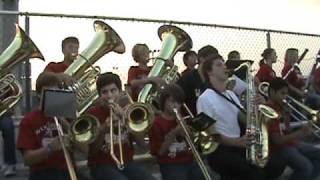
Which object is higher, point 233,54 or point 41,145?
point 233,54

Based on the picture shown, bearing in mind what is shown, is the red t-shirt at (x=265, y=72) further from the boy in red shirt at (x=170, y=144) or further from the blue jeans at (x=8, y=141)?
the blue jeans at (x=8, y=141)

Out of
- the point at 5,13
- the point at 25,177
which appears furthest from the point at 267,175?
the point at 5,13

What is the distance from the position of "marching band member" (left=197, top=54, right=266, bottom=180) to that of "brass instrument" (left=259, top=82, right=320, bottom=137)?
4.61 feet

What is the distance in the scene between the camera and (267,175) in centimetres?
622

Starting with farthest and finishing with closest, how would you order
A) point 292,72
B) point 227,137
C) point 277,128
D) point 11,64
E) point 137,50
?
point 292,72, point 137,50, point 277,128, point 11,64, point 227,137

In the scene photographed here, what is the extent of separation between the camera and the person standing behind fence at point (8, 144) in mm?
6832

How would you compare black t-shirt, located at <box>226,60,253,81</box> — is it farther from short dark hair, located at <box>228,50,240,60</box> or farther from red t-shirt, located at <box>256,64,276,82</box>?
red t-shirt, located at <box>256,64,276,82</box>

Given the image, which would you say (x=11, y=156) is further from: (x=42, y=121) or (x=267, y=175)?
(x=267, y=175)

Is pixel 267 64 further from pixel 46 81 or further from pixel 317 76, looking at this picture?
pixel 46 81

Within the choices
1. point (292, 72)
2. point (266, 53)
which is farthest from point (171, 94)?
point (292, 72)

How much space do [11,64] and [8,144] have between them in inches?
47.7

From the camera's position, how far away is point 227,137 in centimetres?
581

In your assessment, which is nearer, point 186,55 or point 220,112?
point 220,112

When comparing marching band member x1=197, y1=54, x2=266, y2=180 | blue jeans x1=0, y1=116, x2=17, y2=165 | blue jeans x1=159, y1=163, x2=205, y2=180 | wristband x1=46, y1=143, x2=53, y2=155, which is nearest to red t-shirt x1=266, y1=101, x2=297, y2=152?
marching band member x1=197, y1=54, x2=266, y2=180
